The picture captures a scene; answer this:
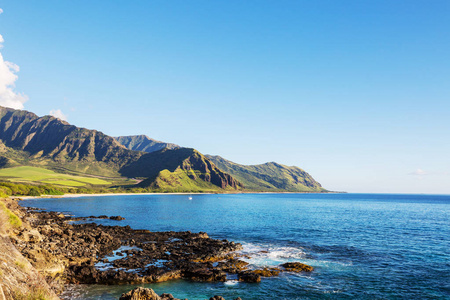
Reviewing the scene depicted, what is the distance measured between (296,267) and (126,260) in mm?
27775

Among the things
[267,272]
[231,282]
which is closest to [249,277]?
[231,282]

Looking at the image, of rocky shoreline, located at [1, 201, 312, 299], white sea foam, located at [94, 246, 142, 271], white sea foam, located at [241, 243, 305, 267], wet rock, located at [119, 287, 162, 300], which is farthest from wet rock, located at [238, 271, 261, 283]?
white sea foam, located at [94, 246, 142, 271]

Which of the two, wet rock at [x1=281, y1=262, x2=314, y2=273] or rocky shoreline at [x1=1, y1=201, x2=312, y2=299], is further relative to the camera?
wet rock at [x1=281, y1=262, x2=314, y2=273]

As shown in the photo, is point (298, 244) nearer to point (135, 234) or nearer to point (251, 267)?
point (251, 267)

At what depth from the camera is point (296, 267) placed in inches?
1644

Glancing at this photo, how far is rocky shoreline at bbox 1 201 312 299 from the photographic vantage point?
1379 inches

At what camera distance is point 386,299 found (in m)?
30.9

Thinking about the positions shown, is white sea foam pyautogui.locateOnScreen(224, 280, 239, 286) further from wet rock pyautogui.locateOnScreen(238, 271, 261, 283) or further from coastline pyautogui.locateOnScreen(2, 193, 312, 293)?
wet rock pyautogui.locateOnScreen(238, 271, 261, 283)

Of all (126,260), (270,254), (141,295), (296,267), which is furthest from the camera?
(270,254)

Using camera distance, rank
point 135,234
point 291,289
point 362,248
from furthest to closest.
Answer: point 135,234, point 362,248, point 291,289

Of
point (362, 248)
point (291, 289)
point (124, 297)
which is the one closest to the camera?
point (124, 297)

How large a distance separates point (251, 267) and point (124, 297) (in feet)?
79.4

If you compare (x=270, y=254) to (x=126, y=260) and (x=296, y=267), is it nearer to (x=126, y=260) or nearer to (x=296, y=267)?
(x=296, y=267)

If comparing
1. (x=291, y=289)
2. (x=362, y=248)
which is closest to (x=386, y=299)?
(x=291, y=289)
